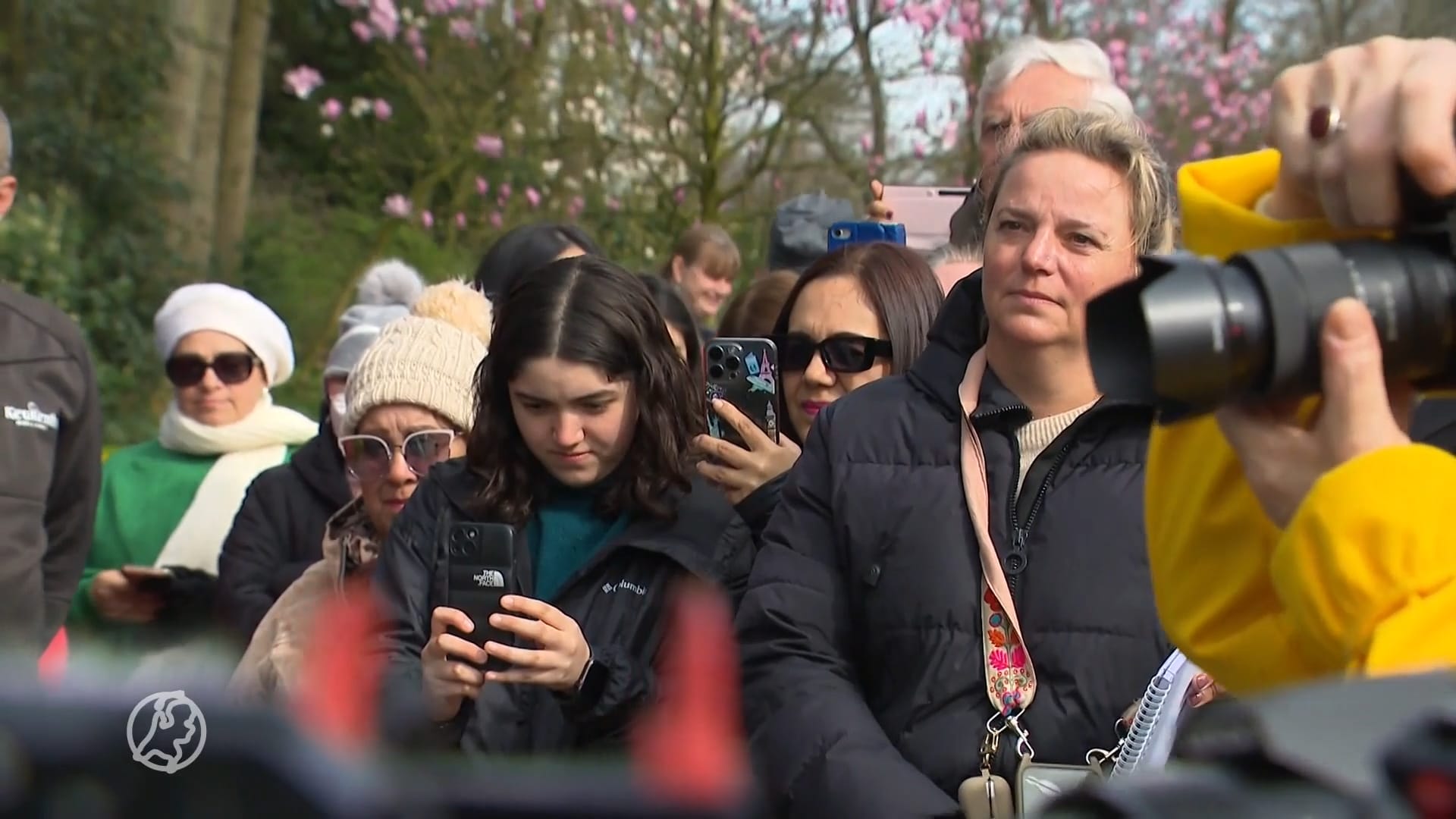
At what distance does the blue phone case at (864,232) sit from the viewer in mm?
A: 4168

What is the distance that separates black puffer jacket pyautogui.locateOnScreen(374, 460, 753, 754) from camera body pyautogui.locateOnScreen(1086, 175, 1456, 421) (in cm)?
147

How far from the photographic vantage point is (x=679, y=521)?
299cm

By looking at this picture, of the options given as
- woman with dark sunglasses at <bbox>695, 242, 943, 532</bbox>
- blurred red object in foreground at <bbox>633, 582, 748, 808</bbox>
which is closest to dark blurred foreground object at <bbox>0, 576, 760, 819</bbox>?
blurred red object in foreground at <bbox>633, 582, 748, 808</bbox>

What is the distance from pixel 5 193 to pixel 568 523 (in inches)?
77.6

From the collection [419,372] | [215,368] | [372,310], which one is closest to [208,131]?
[372,310]

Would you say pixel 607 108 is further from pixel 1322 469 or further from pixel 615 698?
pixel 1322 469

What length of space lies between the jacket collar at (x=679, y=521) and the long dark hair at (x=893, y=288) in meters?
0.53

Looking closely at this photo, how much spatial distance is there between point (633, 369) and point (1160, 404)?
2022mm

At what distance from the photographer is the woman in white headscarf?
4.74 meters

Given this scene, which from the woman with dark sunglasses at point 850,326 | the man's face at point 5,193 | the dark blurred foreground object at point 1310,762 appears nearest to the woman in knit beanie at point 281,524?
the man's face at point 5,193

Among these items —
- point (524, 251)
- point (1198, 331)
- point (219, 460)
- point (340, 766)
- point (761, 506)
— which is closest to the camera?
point (340, 766)

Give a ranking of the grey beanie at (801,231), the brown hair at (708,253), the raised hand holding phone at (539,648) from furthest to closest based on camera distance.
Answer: the brown hair at (708,253) → the grey beanie at (801,231) → the raised hand holding phone at (539,648)

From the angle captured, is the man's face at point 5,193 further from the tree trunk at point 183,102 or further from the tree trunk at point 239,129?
the tree trunk at point 239,129

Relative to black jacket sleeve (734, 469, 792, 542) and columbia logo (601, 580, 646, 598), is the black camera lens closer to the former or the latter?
columbia logo (601, 580, 646, 598)
